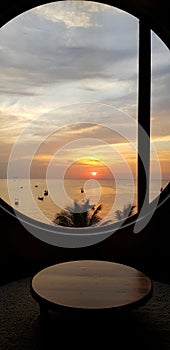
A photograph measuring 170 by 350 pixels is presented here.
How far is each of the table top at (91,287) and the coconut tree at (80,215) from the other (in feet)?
3.56

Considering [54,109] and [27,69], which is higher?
[27,69]

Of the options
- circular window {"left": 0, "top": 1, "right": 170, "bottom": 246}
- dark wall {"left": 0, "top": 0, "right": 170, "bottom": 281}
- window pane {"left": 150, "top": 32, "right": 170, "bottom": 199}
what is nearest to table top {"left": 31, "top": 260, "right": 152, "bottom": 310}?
dark wall {"left": 0, "top": 0, "right": 170, "bottom": 281}

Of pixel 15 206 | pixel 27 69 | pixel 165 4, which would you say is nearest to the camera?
pixel 165 4

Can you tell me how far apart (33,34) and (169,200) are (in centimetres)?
202

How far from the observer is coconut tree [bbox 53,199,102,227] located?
3.18 meters

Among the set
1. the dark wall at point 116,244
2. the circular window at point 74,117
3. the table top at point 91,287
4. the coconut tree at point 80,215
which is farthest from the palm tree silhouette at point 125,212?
the table top at point 91,287

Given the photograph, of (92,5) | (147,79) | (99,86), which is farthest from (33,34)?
(147,79)

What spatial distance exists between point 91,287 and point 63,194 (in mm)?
1489

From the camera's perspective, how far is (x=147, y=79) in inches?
109

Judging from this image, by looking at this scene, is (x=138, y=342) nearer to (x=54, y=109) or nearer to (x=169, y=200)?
(x=169, y=200)

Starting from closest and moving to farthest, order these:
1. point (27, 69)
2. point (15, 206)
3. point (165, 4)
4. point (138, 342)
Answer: point (138, 342)
point (165, 4)
point (15, 206)
point (27, 69)

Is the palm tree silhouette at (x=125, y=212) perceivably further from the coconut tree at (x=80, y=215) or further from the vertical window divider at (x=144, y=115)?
the coconut tree at (x=80, y=215)

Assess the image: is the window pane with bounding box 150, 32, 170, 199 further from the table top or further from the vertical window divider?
the table top

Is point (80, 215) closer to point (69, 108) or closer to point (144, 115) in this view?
point (69, 108)
